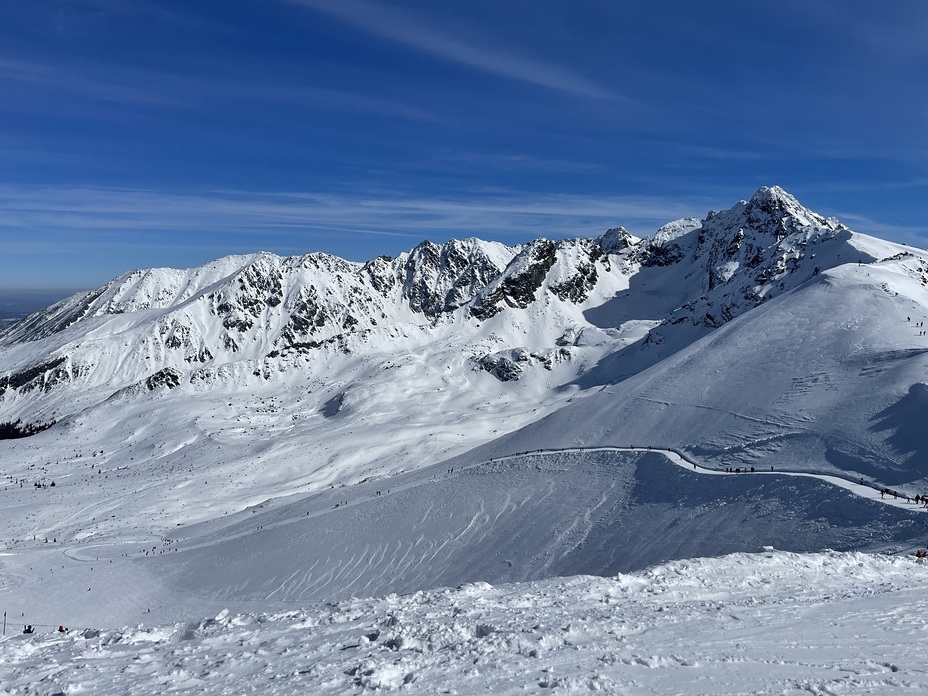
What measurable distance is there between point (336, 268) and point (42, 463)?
11511 centimetres

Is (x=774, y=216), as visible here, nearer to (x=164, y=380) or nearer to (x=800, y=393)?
(x=800, y=393)

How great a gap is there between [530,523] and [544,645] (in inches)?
835

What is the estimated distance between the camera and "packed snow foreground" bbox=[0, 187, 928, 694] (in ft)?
39.2

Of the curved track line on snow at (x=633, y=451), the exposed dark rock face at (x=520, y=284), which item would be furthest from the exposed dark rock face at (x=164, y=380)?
the curved track line on snow at (x=633, y=451)

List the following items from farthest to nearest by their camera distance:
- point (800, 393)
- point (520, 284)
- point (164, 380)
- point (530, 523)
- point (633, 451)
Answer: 1. point (520, 284)
2. point (164, 380)
3. point (633, 451)
4. point (800, 393)
5. point (530, 523)

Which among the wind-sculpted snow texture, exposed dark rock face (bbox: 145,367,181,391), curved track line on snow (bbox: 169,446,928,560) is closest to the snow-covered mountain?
exposed dark rock face (bbox: 145,367,181,391)

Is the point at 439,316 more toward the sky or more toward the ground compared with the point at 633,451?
more toward the sky

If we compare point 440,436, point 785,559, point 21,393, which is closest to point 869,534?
point 785,559

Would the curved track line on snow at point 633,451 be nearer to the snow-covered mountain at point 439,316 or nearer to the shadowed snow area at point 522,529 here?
the shadowed snow area at point 522,529

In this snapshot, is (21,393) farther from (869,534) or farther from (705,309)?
(869,534)

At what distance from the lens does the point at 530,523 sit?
1297 inches

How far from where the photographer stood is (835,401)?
35.3 m

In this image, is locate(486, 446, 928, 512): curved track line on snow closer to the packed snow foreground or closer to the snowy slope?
the packed snow foreground

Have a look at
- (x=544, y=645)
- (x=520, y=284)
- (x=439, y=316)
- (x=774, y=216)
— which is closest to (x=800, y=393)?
(x=544, y=645)
